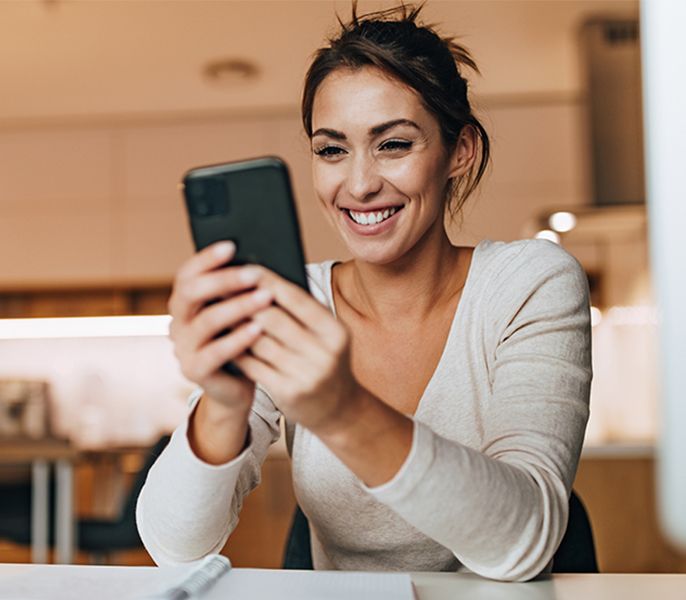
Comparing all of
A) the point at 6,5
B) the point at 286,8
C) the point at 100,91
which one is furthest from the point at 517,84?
the point at 6,5

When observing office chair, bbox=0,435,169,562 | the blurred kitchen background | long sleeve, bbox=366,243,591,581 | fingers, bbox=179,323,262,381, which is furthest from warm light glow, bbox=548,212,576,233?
fingers, bbox=179,323,262,381

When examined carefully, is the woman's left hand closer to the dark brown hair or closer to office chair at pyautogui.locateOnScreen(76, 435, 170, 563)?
the dark brown hair

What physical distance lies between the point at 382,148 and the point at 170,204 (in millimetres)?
3722

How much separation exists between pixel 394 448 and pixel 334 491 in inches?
16.3

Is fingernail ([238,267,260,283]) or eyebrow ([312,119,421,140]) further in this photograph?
eyebrow ([312,119,421,140])

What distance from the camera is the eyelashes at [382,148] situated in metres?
1.08

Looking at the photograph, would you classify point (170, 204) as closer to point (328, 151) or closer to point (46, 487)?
point (46, 487)

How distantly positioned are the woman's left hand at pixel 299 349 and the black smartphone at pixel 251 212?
27mm

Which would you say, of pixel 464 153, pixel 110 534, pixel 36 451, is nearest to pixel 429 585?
pixel 464 153

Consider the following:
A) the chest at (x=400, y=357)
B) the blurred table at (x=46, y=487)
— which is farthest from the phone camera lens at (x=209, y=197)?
the blurred table at (x=46, y=487)

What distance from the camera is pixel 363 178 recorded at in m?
1.06

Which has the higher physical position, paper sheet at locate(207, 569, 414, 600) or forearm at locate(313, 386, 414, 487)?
forearm at locate(313, 386, 414, 487)

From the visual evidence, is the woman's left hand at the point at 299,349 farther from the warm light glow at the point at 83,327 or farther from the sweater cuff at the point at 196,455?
the warm light glow at the point at 83,327

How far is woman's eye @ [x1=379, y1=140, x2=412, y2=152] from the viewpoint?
3.52 feet
